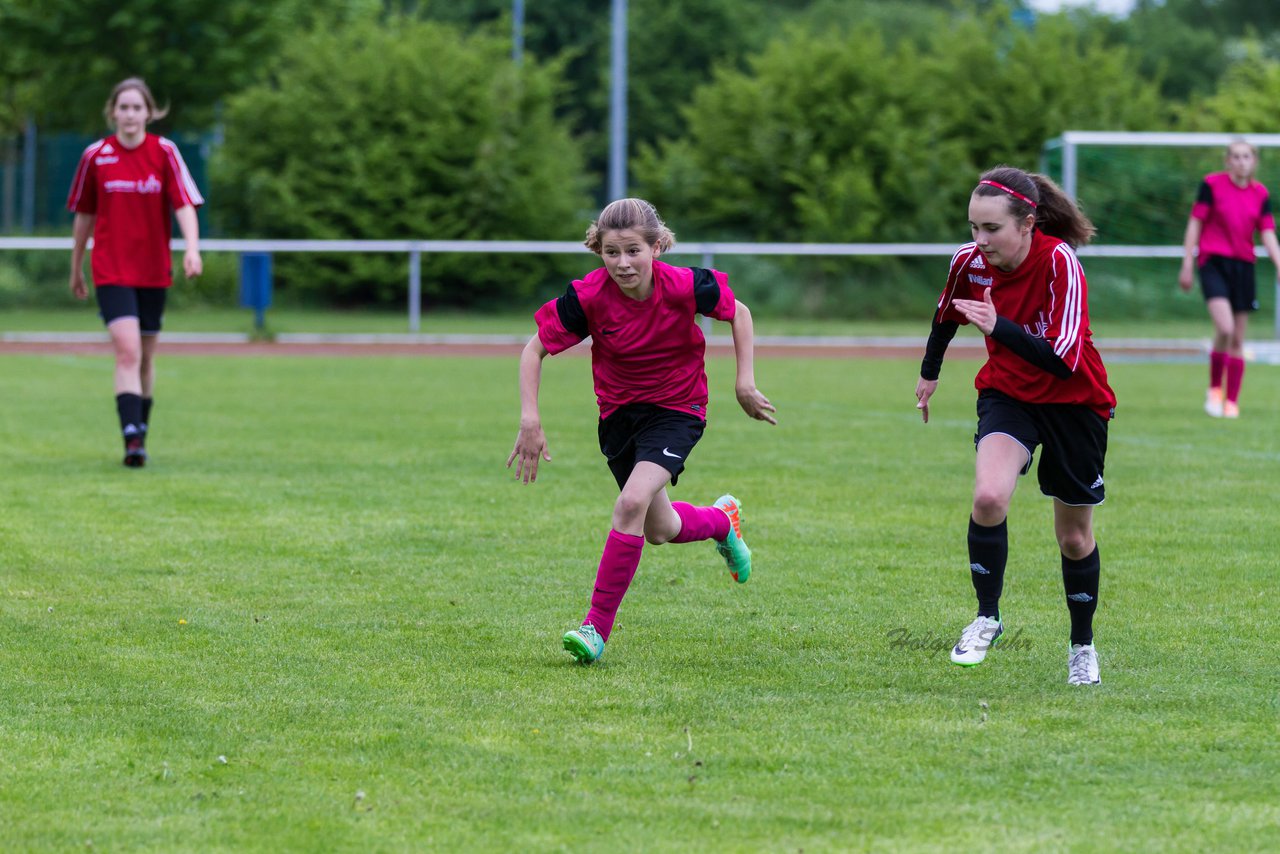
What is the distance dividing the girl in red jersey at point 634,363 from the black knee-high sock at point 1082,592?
3.56 feet

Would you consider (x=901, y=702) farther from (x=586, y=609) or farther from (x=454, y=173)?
(x=454, y=173)

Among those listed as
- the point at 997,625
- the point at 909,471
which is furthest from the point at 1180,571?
the point at 909,471

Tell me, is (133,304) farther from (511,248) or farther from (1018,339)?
(511,248)

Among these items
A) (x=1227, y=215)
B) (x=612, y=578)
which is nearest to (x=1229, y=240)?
(x=1227, y=215)

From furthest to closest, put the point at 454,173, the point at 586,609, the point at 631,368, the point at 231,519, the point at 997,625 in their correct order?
1. the point at 454,173
2. the point at 231,519
3. the point at 586,609
4. the point at 631,368
5. the point at 997,625

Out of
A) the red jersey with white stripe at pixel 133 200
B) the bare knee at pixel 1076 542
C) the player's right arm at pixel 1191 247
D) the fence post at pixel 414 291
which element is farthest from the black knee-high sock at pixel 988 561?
the fence post at pixel 414 291

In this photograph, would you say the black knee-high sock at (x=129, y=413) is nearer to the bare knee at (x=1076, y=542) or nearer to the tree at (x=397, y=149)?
the bare knee at (x=1076, y=542)

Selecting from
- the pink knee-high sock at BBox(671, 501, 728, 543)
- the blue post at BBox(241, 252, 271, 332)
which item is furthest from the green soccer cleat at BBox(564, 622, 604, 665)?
the blue post at BBox(241, 252, 271, 332)

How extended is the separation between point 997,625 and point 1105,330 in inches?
780

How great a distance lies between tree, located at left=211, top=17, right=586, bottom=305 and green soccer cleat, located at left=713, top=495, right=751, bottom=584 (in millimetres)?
24511

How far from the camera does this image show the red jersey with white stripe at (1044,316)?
17.4ft

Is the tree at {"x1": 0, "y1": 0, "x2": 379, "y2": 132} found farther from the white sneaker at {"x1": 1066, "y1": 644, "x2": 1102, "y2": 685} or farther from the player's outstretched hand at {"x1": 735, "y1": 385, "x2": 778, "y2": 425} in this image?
the white sneaker at {"x1": 1066, "y1": 644, "x2": 1102, "y2": 685}

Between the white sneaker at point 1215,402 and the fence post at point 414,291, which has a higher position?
the white sneaker at point 1215,402

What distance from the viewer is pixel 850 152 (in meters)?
32.5
